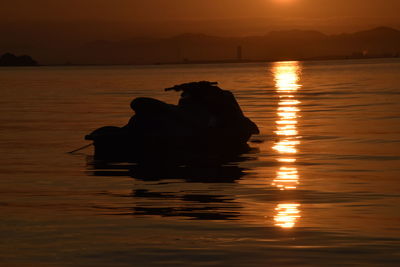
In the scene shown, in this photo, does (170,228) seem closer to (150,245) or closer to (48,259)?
(150,245)

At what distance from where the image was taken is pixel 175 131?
30250 millimetres

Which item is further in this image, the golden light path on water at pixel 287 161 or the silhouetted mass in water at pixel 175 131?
the silhouetted mass in water at pixel 175 131

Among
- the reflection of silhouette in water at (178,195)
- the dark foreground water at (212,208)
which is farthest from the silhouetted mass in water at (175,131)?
the reflection of silhouette in water at (178,195)

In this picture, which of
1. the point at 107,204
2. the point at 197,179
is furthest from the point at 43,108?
the point at 107,204

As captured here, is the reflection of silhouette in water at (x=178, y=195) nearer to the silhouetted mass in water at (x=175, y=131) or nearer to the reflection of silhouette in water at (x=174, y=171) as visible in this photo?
the reflection of silhouette in water at (x=174, y=171)

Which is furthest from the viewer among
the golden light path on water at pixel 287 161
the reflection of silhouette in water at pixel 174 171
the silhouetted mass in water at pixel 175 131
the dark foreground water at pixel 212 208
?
the silhouetted mass in water at pixel 175 131

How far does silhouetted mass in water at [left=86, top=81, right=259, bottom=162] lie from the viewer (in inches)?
1158

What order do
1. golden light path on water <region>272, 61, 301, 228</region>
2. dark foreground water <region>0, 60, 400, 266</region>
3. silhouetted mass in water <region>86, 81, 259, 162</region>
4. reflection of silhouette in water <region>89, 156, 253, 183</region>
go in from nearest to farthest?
dark foreground water <region>0, 60, 400, 266</region> → golden light path on water <region>272, 61, 301, 228</region> → reflection of silhouette in water <region>89, 156, 253, 183</region> → silhouetted mass in water <region>86, 81, 259, 162</region>

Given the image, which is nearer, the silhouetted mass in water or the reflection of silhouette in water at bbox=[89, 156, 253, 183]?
the reflection of silhouette in water at bbox=[89, 156, 253, 183]

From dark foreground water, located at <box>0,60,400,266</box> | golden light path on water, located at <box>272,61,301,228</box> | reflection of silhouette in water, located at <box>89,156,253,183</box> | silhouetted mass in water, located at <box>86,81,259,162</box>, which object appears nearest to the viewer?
dark foreground water, located at <box>0,60,400,266</box>

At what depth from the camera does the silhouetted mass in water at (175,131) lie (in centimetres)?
2941

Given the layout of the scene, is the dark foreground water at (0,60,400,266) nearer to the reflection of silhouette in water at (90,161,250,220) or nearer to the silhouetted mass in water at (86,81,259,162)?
the reflection of silhouette in water at (90,161,250,220)

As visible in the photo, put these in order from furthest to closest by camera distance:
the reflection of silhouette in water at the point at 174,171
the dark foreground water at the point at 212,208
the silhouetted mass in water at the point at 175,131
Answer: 1. the silhouetted mass in water at the point at 175,131
2. the reflection of silhouette in water at the point at 174,171
3. the dark foreground water at the point at 212,208

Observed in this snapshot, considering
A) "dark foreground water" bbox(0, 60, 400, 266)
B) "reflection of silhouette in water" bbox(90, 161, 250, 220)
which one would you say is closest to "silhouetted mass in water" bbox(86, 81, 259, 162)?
"dark foreground water" bbox(0, 60, 400, 266)
